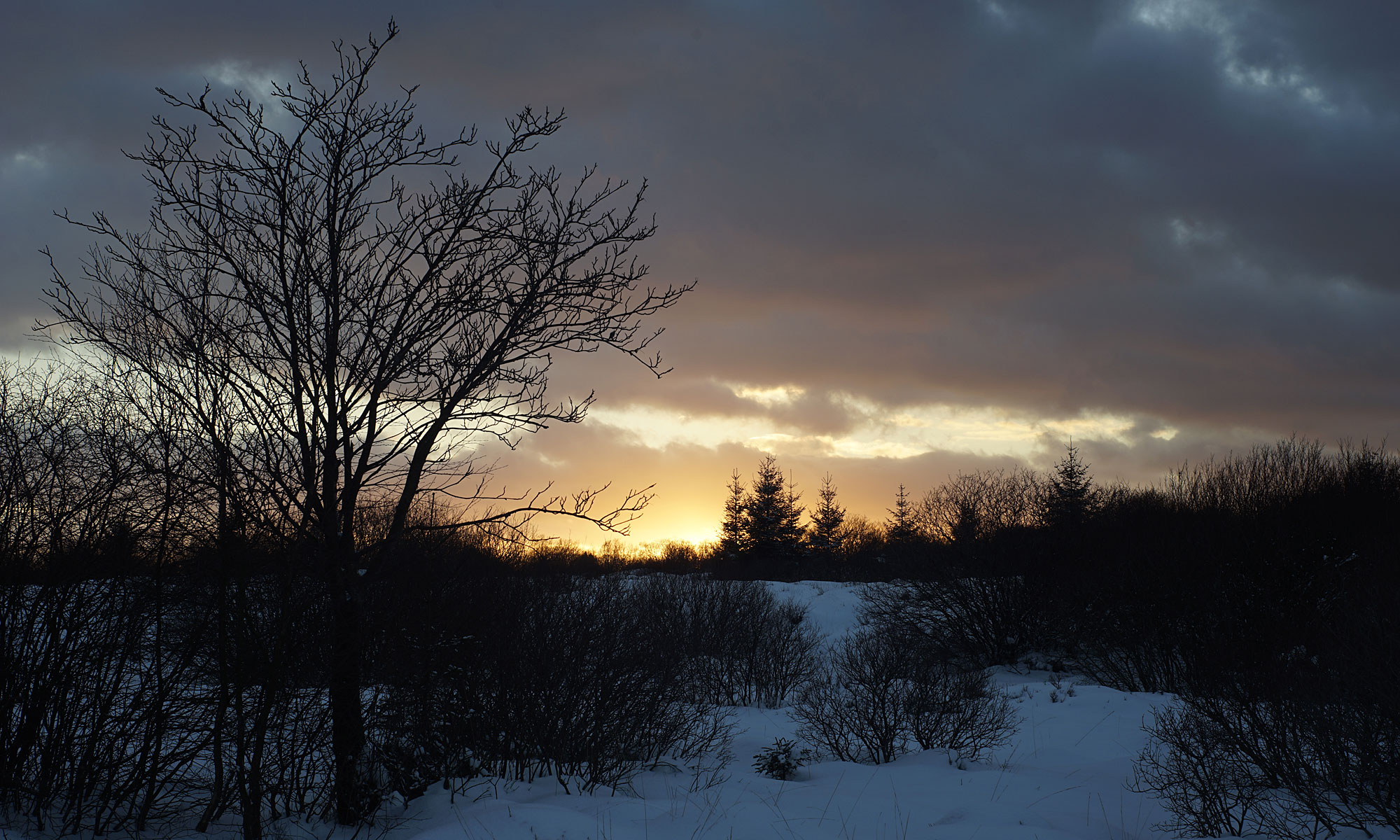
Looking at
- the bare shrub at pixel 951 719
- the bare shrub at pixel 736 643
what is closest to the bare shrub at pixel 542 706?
the bare shrub at pixel 951 719

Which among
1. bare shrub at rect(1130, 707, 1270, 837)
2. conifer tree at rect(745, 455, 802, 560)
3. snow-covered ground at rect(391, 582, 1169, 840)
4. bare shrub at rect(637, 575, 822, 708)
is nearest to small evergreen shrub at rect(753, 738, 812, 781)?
snow-covered ground at rect(391, 582, 1169, 840)

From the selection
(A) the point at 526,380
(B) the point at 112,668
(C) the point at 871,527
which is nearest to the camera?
(B) the point at 112,668

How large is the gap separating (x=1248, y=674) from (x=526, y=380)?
320 inches

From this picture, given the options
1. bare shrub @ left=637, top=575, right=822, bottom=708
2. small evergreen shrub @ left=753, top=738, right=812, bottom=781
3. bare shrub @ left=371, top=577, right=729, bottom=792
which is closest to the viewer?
bare shrub @ left=371, top=577, right=729, bottom=792

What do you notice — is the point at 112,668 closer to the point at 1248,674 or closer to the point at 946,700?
the point at 946,700

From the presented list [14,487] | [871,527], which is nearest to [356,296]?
[14,487]

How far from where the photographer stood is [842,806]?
26.6 ft

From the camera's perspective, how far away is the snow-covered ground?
6855mm

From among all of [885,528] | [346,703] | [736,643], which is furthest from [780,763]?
[885,528]

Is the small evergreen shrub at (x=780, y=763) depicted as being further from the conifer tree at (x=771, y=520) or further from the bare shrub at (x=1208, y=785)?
the conifer tree at (x=771, y=520)

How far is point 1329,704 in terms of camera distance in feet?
24.0

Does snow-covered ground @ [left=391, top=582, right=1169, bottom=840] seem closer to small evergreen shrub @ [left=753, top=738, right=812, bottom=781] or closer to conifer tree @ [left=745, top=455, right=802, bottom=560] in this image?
small evergreen shrub @ [left=753, top=738, right=812, bottom=781]

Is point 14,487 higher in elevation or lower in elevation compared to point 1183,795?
higher

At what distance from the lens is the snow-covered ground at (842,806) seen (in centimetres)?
686
